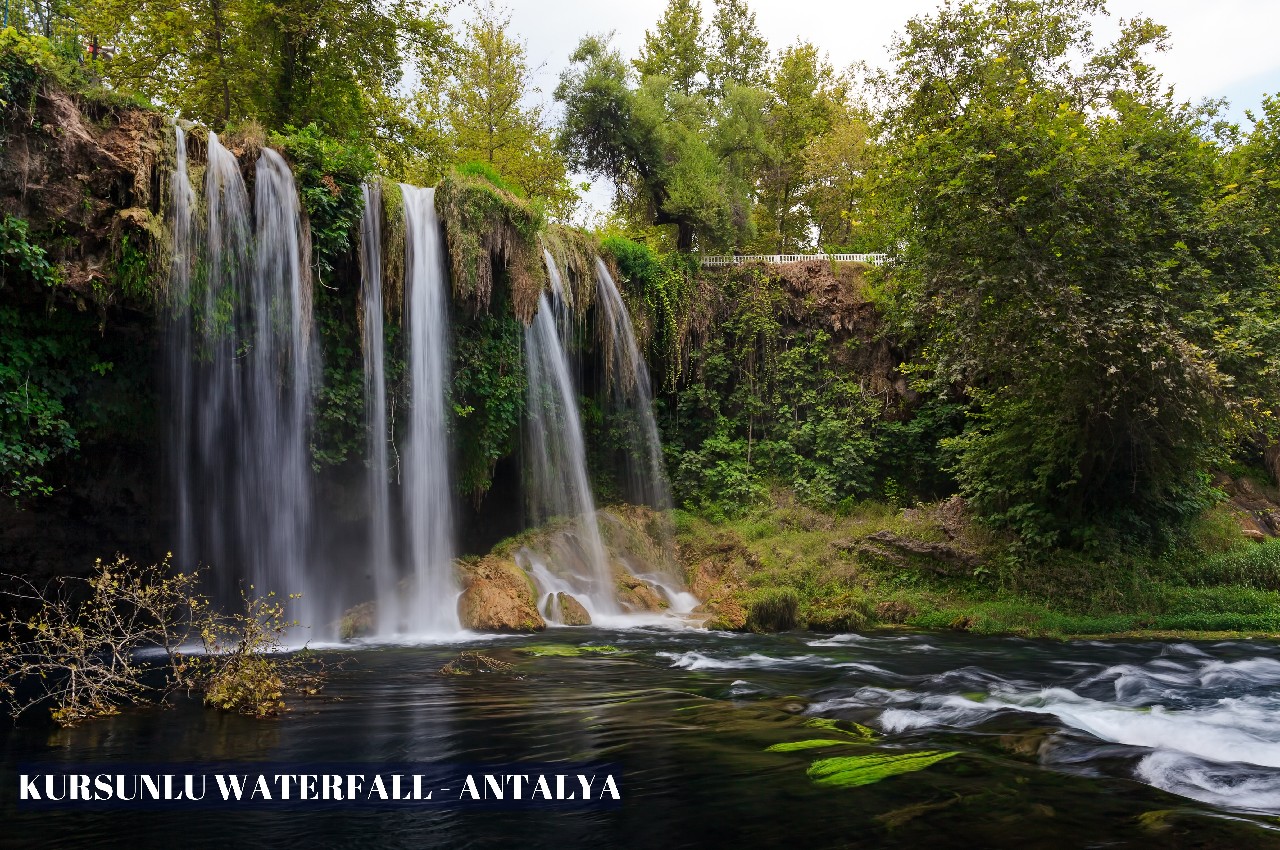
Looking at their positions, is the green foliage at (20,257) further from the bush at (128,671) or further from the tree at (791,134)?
the tree at (791,134)

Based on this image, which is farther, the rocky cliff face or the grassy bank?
the grassy bank

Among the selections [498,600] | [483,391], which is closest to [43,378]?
[483,391]

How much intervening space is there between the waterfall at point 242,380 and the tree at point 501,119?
16.2 meters

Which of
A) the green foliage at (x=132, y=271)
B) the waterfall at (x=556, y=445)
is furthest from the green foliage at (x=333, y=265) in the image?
the waterfall at (x=556, y=445)

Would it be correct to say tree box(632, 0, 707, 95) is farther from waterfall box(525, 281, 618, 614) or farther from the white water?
the white water

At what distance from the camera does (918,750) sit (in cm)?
596

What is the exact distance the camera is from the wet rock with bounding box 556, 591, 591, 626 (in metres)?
14.8

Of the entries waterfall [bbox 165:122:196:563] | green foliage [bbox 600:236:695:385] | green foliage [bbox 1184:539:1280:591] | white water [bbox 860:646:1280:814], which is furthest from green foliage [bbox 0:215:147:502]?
green foliage [bbox 1184:539:1280:591]

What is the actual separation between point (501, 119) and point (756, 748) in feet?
90.5

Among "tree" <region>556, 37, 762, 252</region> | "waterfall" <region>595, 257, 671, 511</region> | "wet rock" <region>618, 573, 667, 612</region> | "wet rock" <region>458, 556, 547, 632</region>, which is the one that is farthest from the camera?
"tree" <region>556, 37, 762, 252</region>

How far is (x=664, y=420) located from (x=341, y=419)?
10754 millimetres

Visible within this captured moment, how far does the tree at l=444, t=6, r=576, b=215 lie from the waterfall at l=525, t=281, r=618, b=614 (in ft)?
40.3

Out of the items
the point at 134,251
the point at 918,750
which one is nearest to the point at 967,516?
the point at 918,750

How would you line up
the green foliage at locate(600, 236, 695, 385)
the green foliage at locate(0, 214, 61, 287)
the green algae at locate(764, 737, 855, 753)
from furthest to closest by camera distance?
the green foliage at locate(600, 236, 695, 385)
the green foliage at locate(0, 214, 61, 287)
the green algae at locate(764, 737, 855, 753)
